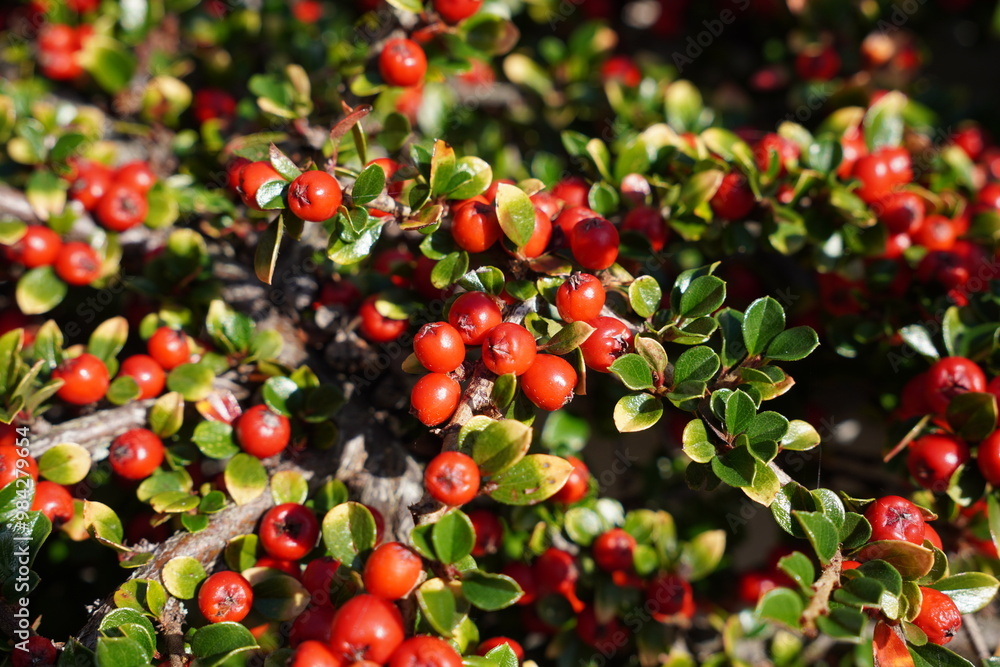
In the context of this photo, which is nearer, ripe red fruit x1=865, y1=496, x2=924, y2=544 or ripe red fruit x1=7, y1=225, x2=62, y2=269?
ripe red fruit x1=865, y1=496, x2=924, y2=544

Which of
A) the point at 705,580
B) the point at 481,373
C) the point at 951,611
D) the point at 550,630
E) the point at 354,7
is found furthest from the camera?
the point at 354,7

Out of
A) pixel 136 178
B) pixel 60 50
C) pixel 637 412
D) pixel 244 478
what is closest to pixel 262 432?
pixel 244 478

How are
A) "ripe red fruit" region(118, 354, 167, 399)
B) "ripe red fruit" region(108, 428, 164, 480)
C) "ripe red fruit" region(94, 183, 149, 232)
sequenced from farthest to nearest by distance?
"ripe red fruit" region(94, 183, 149, 232) < "ripe red fruit" region(118, 354, 167, 399) < "ripe red fruit" region(108, 428, 164, 480)

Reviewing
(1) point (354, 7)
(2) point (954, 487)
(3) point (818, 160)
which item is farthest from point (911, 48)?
(1) point (354, 7)

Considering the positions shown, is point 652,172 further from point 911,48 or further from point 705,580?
point 911,48

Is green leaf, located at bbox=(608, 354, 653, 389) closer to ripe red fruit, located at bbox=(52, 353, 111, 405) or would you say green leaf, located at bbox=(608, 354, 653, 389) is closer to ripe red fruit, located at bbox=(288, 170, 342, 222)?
ripe red fruit, located at bbox=(288, 170, 342, 222)

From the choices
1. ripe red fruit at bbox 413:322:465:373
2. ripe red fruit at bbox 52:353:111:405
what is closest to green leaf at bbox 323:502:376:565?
ripe red fruit at bbox 413:322:465:373

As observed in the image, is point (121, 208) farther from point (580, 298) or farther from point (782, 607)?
point (782, 607)
